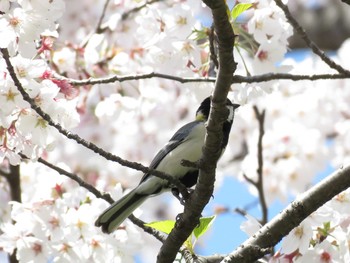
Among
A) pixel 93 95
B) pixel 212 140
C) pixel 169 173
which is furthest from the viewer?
pixel 93 95

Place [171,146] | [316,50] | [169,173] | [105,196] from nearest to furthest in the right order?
[316,50], [105,196], [169,173], [171,146]

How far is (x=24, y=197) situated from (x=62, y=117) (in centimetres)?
153

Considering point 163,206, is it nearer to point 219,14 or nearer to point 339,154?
point 339,154

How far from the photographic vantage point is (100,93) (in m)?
4.15

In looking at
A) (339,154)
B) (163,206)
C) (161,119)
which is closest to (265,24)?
(339,154)

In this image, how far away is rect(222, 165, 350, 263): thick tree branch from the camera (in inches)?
103

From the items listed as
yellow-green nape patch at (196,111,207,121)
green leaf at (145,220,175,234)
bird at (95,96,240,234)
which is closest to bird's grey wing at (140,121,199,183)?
bird at (95,96,240,234)

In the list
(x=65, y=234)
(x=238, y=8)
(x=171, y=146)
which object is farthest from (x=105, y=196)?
(x=238, y=8)

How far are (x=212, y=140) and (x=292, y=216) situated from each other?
0.50m

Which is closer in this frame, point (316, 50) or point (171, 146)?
point (316, 50)

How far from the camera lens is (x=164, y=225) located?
9.36 feet

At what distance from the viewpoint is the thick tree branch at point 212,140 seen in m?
2.10

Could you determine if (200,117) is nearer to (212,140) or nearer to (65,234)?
(65,234)

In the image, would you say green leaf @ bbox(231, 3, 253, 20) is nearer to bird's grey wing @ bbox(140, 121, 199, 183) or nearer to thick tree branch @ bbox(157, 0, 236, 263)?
thick tree branch @ bbox(157, 0, 236, 263)
